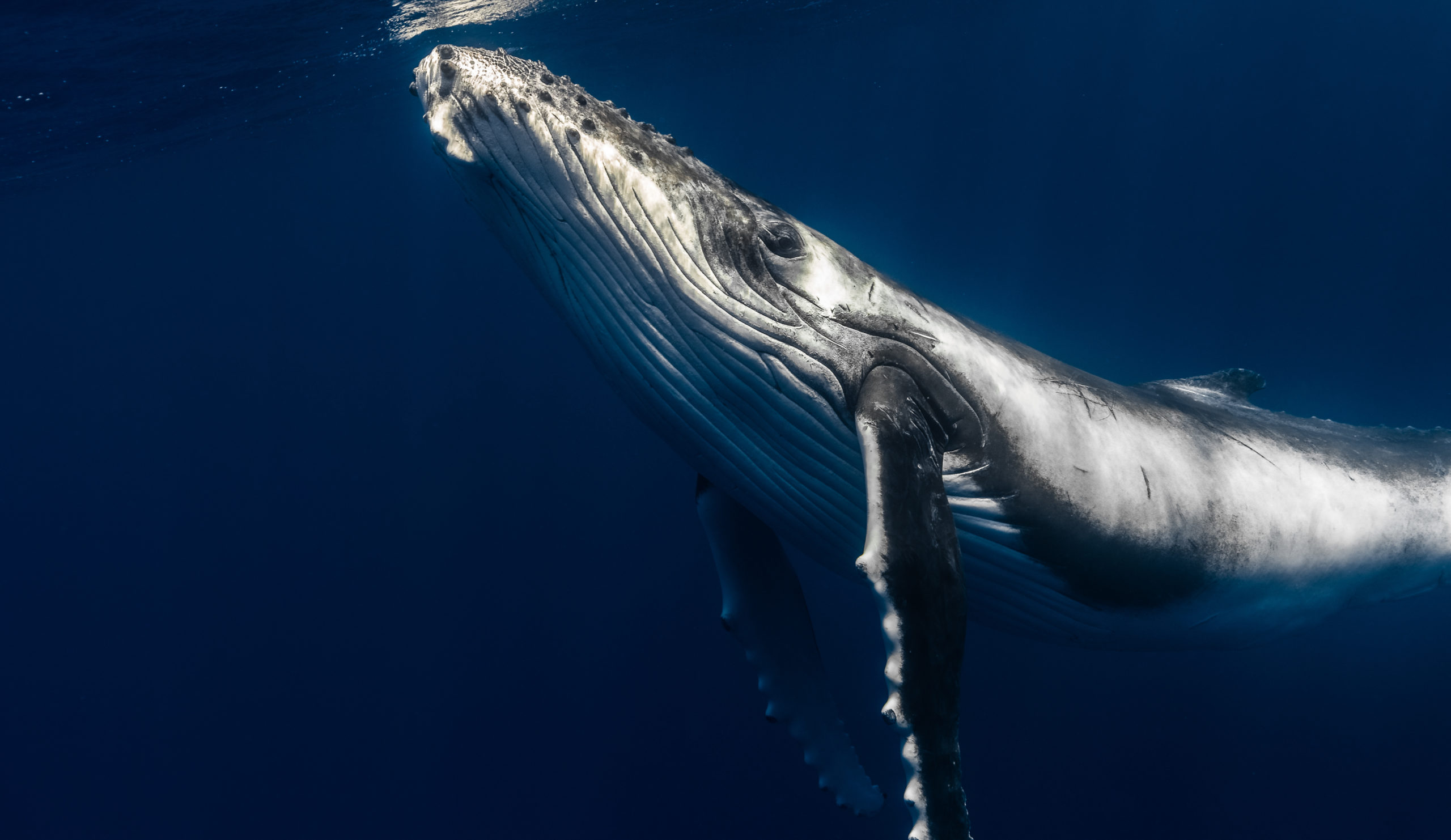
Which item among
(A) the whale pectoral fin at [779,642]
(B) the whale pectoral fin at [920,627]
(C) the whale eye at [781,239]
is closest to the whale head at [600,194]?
(C) the whale eye at [781,239]

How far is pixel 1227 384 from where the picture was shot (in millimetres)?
6012

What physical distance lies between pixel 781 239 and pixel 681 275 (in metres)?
0.59

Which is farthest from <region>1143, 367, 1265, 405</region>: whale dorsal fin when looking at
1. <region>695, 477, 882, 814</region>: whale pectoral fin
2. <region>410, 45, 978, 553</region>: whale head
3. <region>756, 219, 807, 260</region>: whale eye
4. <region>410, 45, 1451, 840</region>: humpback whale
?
<region>756, 219, 807, 260</region>: whale eye

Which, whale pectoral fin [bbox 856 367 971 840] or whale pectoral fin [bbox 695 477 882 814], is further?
whale pectoral fin [bbox 695 477 882 814]

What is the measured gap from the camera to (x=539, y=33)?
25.4 meters

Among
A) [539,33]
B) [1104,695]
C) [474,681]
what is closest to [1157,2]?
[539,33]

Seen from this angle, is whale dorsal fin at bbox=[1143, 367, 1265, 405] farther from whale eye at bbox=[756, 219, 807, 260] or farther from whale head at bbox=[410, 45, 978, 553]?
whale eye at bbox=[756, 219, 807, 260]

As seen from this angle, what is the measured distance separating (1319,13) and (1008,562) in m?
73.5

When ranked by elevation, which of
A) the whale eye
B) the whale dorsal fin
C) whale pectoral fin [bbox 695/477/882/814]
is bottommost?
whale pectoral fin [bbox 695/477/882/814]

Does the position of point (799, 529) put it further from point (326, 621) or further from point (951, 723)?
point (326, 621)

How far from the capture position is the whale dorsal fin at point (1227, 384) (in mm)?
5918

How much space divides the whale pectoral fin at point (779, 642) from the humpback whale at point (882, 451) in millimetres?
17

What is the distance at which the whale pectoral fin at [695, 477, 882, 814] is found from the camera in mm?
4805

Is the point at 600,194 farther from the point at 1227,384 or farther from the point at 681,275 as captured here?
the point at 1227,384
